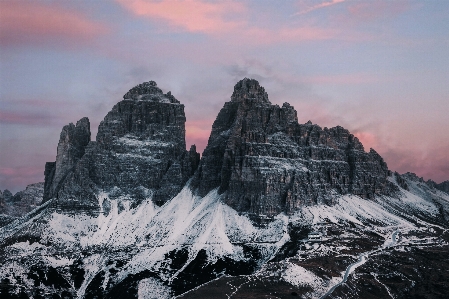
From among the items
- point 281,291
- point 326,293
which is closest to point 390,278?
point 326,293

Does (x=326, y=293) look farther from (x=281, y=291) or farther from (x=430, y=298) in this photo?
(x=430, y=298)

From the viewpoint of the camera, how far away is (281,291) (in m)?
171

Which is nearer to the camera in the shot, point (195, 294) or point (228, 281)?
point (195, 294)

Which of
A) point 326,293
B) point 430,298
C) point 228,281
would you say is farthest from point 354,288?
point 228,281

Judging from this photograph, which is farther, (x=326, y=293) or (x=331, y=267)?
(x=331, y=267)

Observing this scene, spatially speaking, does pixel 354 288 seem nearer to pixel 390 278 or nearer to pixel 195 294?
pixel 390 278

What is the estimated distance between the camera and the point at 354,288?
180 m

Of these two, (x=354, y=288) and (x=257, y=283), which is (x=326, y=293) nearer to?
(x=354, y=288)

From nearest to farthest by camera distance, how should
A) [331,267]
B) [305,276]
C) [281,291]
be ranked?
[281,291], [305,276], [331,267]

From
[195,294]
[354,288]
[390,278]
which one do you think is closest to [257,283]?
[195,294]

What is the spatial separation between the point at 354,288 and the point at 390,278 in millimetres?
23778

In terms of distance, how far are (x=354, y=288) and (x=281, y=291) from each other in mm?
27920

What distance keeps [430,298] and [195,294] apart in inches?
3258

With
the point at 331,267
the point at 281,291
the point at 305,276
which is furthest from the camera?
the point at 331,267
